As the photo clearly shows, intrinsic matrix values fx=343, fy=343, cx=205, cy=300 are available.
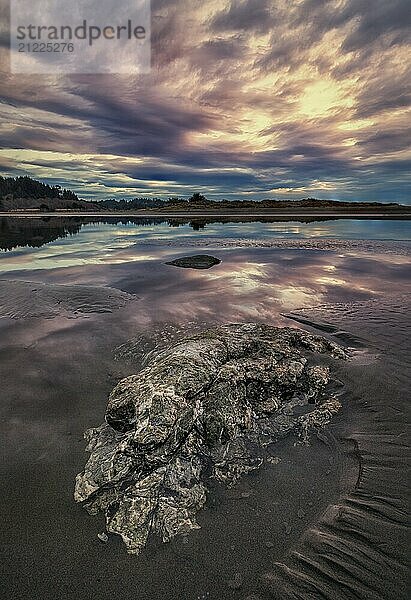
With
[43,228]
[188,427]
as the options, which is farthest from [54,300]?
[43,228]

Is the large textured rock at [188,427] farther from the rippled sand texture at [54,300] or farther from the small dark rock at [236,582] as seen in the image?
the rippled sand texture at [54,300]

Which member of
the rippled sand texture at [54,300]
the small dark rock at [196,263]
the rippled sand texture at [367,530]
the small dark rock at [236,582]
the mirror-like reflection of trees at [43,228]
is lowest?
the small dark rock at [236,582]

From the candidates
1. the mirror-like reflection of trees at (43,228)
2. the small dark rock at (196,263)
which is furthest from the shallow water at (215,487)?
the mirror-like reflection of trees at (43,228)

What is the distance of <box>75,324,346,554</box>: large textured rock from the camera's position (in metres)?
3.38

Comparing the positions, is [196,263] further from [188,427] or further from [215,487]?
[215,487]

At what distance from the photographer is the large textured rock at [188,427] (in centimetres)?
338

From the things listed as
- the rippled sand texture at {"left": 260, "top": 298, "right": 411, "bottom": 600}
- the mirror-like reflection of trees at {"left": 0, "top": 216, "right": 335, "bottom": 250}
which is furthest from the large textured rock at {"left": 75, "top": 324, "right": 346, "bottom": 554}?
the mirror-like reflection of trees at {"left": 0, "top": 216, "right": 335, "bottom": 250}

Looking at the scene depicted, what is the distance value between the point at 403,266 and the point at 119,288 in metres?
12.7

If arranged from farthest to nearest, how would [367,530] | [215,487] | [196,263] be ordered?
[196,263]
[215,487]
[367,530]

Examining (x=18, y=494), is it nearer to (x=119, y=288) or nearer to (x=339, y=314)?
(x=339, y=314)

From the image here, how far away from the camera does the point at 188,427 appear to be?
3.98m

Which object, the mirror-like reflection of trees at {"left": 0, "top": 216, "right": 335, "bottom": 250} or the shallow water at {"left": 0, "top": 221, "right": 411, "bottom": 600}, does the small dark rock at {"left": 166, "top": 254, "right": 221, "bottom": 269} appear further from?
the mirror-like reflection of trees at {"left": 0, "top": 216, "right": 335, "bottom": 250}

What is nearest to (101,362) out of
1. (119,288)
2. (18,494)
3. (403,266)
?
(18,494)

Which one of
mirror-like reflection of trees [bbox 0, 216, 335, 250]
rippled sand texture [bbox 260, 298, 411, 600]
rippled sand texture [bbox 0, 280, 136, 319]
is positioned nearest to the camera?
rippled sand texture [bbox 260, 298, 411, 600]
